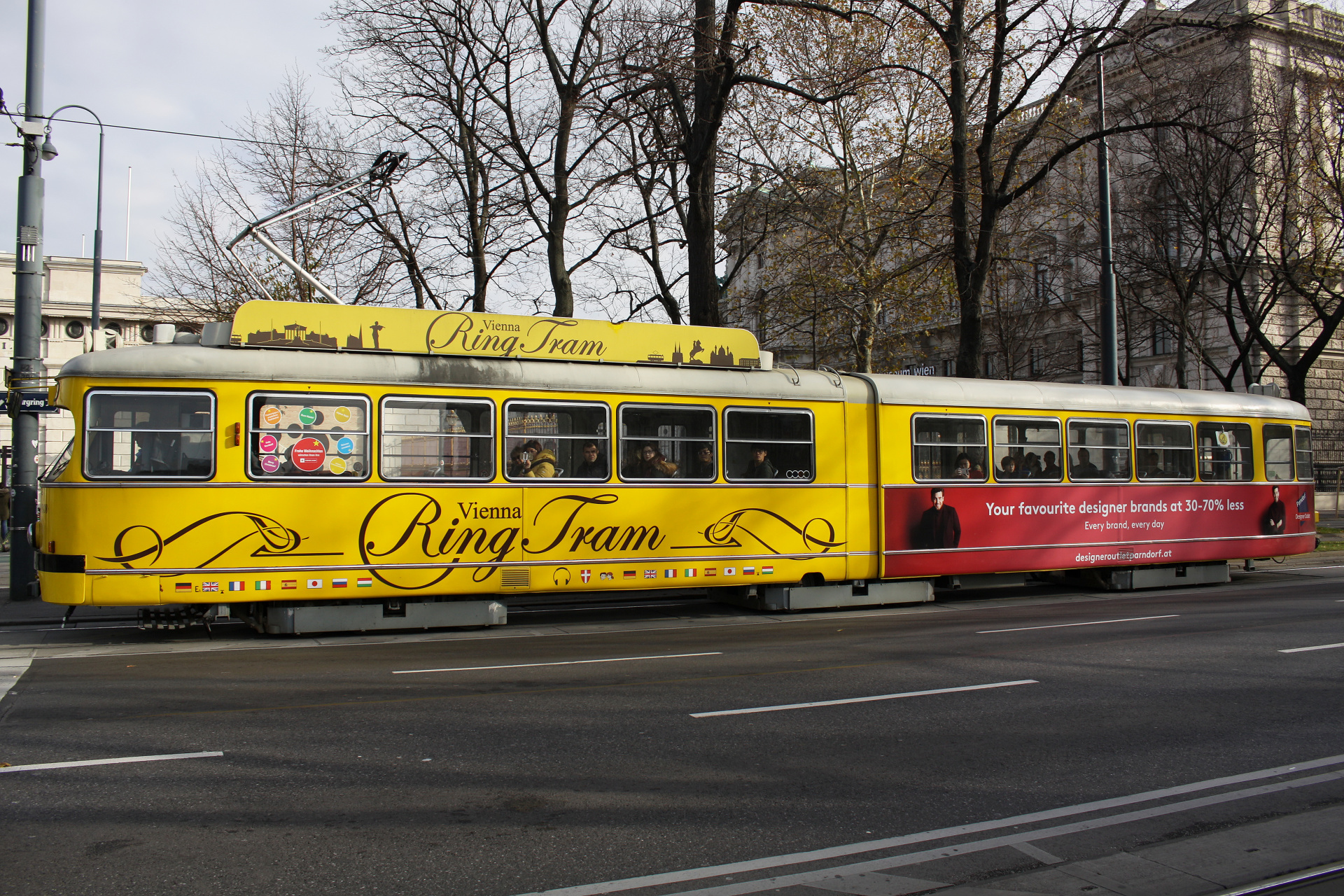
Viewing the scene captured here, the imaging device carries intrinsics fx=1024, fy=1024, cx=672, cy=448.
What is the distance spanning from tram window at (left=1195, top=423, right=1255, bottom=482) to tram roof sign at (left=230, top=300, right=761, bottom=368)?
833cm

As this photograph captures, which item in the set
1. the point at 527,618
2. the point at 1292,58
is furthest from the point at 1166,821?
the point at 1292,58

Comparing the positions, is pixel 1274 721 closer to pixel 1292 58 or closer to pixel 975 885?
pixel 975 885

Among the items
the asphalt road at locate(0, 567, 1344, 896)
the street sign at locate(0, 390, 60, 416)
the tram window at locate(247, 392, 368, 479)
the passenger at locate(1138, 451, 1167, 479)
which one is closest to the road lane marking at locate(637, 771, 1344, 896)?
the asphalt road at locate(0, 567, 1344, 896)

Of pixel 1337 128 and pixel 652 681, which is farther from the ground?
pixel 1337 128

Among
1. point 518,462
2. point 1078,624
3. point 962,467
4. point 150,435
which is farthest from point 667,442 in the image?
point 150,435

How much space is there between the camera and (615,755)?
6.12 meters

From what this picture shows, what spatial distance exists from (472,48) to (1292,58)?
22272 mm

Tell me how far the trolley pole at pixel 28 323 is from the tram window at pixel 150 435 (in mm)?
4266

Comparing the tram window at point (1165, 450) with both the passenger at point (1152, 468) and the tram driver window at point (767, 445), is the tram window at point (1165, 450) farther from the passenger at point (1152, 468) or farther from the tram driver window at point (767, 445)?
the tram driver window at point (767, 445)

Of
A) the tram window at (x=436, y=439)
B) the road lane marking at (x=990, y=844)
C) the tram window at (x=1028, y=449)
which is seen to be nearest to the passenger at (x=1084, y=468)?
the tram window at (x=1028, y=449)

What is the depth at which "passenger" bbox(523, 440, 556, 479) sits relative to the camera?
38.7ft

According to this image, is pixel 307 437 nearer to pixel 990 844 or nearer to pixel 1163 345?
pixel 990 844

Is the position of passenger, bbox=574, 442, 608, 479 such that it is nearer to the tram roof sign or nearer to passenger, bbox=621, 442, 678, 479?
passenger, bbox=621, 442, 678, 479

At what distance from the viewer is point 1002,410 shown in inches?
577
